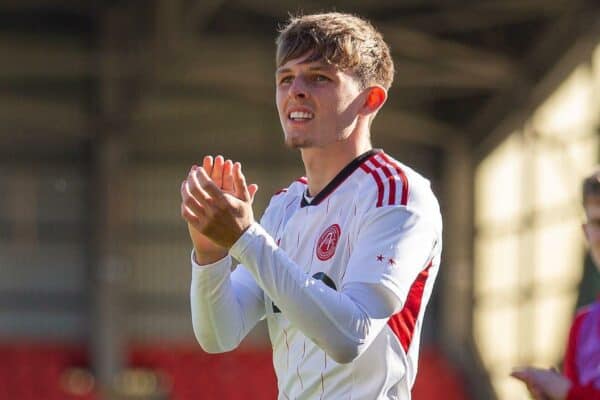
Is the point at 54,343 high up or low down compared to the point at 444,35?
down

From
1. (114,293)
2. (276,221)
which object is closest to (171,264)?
(114,293)

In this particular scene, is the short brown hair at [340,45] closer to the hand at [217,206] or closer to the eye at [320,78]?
the eye at [320,78]

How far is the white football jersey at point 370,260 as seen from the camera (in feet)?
10.8

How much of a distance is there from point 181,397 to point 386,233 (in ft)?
53.0

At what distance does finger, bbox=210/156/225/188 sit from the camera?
329cm

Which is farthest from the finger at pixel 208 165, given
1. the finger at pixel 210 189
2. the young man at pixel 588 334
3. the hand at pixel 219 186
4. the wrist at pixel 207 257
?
the young man at pixel 588 334

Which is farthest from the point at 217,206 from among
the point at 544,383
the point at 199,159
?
the point at 199,159

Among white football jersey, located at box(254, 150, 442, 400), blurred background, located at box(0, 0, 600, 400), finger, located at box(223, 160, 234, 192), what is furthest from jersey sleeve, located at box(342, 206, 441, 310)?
blurred background, located at box(0, 0, 600, 400)

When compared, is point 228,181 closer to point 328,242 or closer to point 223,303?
point 328,242

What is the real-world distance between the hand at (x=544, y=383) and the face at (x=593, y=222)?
1.88ft

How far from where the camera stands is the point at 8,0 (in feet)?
62.3

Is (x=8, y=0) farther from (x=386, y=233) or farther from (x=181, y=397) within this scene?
(x=386, y=233)

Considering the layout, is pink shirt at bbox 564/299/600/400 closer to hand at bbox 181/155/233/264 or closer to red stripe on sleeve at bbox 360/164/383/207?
red stripe on sleeve at bbox 360/164/383/207

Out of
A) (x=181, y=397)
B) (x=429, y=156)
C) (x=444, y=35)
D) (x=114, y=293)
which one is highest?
(x=444, y=35)
